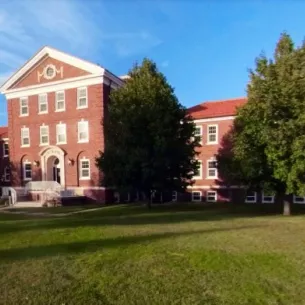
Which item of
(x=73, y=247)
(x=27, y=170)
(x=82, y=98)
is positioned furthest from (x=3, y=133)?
(x=73, y=247)

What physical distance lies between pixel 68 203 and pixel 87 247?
20260 mm

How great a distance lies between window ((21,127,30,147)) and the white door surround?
2.38 metres

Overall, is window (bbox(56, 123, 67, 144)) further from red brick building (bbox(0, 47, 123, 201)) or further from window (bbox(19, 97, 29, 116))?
window (bbox(19, 97, 29, 116))

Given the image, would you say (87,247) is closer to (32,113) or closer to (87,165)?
(87,165)

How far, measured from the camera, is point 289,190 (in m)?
17.0

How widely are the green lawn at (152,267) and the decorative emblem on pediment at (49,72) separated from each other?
2292cm

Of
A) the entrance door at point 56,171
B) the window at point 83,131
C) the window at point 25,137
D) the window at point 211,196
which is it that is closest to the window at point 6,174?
the window at point 25,137

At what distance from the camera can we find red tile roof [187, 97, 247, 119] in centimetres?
3272

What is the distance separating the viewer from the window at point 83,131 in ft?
102

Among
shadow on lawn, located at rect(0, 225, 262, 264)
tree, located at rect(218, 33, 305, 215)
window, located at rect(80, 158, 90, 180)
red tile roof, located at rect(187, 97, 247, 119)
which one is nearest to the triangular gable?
window, located at rect(80, 158, 90, 180)

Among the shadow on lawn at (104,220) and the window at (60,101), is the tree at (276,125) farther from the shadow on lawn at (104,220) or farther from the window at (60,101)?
the window at (60,101)

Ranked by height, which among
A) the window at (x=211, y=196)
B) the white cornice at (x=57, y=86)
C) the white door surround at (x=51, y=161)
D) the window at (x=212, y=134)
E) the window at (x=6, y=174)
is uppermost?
the white cornice at (x=57, y=86)

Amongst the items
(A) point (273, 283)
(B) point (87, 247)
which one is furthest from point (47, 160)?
(A) point (273, 283)

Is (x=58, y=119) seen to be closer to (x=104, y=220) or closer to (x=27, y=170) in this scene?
(x=27, y=170)
